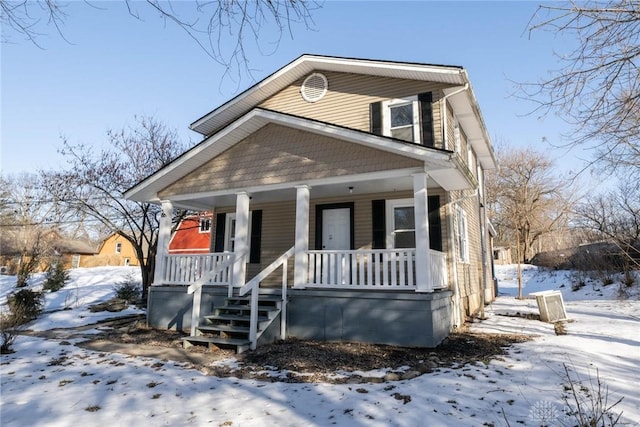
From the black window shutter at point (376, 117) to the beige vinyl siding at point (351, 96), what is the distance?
13cm

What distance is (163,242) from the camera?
10172 mm

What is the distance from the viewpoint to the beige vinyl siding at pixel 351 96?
974 cm

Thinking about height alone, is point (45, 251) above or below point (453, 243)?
above

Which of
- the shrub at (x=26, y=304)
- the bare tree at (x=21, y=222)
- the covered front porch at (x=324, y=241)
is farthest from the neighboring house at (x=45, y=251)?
the covered front porch at (x=324, y=241)

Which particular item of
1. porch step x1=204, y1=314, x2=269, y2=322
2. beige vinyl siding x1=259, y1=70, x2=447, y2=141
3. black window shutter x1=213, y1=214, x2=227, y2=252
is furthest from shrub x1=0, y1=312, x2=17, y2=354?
beige vinyl siding x1=259, y1=70, x2=447, y2=141

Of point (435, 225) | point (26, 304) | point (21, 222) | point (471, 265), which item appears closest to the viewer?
point (435, 225)

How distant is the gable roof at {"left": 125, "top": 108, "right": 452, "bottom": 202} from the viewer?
711 centimetres

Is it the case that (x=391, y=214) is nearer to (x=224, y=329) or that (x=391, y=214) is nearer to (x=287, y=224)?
(x=287, y=224)

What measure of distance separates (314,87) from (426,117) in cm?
363

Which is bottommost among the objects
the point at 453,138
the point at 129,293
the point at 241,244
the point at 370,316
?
the point at 129,293

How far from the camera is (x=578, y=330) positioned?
8.31m

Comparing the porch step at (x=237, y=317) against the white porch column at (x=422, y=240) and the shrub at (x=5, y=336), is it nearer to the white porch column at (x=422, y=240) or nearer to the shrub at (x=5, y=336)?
the white porch column at (x=422, y=240)

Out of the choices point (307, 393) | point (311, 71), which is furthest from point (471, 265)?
point (307, 393)

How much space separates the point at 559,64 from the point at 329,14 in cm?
265
